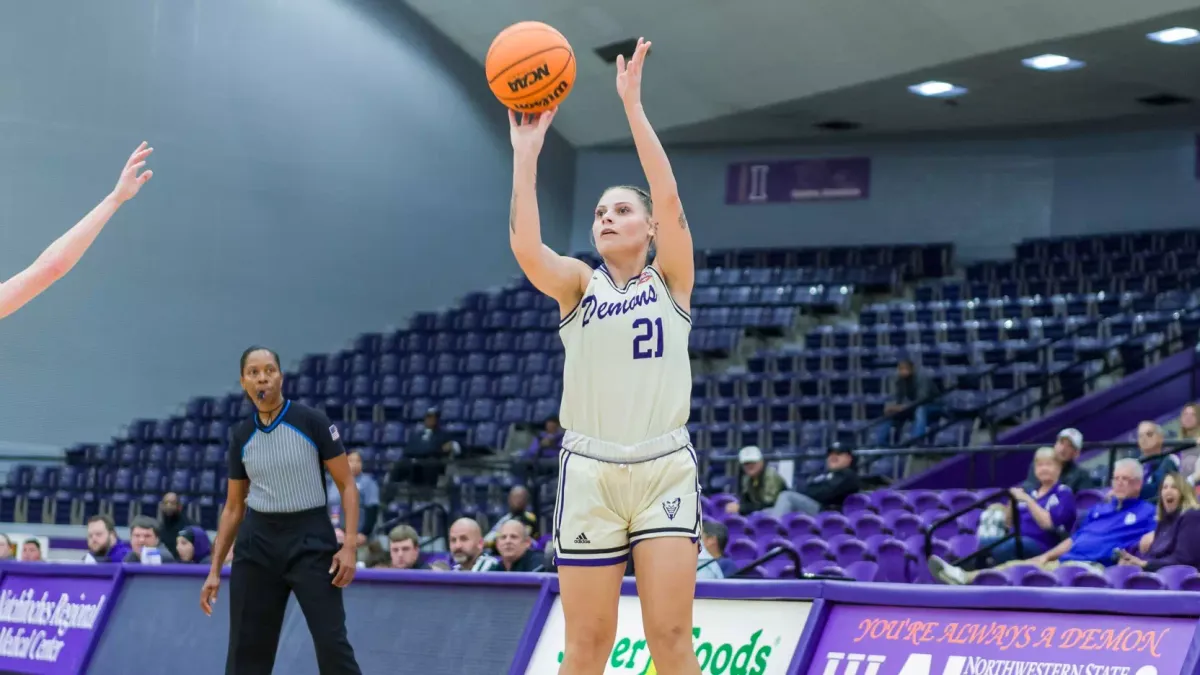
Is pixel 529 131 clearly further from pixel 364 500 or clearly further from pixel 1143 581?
pixel 364 500

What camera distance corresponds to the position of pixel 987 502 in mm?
10773

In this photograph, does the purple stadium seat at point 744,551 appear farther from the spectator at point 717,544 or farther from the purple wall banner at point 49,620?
the purple wall banner at point 49,620

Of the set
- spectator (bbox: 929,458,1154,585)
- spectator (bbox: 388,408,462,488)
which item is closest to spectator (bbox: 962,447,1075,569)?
spectator (bbox: 929,458,1154,585)

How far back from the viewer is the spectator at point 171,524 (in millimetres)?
13977

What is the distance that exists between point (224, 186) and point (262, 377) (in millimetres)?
16235

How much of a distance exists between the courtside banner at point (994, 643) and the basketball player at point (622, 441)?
4.52 ft

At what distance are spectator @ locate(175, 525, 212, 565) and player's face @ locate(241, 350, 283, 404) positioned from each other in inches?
247

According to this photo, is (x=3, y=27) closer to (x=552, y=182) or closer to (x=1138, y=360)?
(x=552, y=182)

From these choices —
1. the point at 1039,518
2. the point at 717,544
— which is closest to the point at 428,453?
the point at 717,544

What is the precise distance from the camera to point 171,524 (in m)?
14.2

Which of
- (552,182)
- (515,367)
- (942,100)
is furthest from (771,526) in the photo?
(552,182)

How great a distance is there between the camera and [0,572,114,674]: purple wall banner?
9438 millimetres

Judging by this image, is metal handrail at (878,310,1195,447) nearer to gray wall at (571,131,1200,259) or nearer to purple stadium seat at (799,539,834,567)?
purple stadium seat at (799,539,834,567)

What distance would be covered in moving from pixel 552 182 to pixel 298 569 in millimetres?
20575
